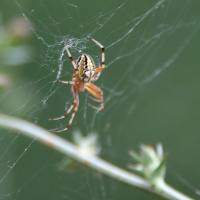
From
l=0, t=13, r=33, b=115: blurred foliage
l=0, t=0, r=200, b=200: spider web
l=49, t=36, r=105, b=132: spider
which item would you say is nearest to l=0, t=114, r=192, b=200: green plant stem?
l=0, t=13, r=33, b=115: blurred foliage

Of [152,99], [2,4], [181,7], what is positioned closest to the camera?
[2,4]

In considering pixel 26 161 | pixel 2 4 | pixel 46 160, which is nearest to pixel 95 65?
pixel 2 4

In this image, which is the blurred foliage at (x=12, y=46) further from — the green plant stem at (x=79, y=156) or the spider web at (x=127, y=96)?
the spider web at (x=127, y=96)

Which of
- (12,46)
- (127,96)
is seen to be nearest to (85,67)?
(12,46)

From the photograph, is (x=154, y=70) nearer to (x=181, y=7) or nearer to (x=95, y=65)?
(x=181, y=7)

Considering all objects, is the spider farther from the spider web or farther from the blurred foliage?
the blurred foliage

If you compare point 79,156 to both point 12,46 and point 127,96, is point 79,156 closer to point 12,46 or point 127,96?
point 12,46
